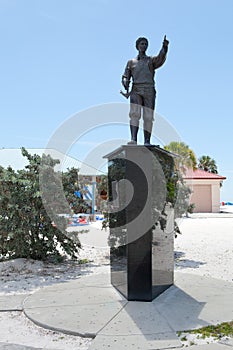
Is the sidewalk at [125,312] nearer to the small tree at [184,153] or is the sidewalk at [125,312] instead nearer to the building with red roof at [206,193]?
the small tree at [184,153]

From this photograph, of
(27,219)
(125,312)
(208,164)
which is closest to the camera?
(125,312)

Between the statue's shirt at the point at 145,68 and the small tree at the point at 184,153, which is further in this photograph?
the small tree at the point at 184,153

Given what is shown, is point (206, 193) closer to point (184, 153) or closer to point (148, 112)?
point (184, 153)

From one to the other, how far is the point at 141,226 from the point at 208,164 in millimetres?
42395

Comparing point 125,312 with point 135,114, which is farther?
point 135,114

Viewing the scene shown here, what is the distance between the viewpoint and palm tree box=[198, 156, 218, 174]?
4603 centimetres

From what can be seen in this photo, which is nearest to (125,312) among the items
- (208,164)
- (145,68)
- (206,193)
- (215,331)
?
(215,331)

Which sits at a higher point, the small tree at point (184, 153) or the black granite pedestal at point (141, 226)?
the small tree at point (184, 153)

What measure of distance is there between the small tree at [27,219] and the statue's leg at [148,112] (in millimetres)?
3757

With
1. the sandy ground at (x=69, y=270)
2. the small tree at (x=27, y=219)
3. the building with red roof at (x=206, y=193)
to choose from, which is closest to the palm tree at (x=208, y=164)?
the building with red roof at (x=206, y=193)

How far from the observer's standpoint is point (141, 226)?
5.34m

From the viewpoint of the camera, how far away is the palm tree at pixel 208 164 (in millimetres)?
46031

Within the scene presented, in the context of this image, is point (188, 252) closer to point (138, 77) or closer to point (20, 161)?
point (138, 77)

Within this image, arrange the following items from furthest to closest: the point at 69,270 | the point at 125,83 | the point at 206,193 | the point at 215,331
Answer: the point at 206,193 < the point at 69,270 < the point at 125,83 < the point at 215,331
